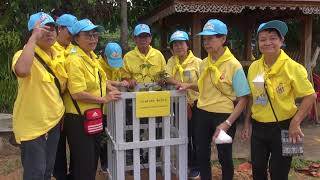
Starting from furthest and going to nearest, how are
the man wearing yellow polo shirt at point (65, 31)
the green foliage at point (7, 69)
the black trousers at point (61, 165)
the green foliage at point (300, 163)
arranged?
the green foliage at point (7, 69), the green foliage at point (300, 163), the black trousers at point (61, 165), the man wearing yellow polo shirt at point (65, 31)

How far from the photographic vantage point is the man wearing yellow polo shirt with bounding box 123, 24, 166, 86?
4574 mm

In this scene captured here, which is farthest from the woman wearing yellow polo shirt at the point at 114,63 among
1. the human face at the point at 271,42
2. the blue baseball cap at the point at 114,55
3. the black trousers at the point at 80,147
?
the human face at the point at 271,42

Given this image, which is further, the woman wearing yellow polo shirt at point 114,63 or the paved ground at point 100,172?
the paved ground at point 100,172

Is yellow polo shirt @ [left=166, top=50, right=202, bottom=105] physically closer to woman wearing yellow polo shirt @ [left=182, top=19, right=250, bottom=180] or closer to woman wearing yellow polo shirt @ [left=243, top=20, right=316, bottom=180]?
woman wearing yellow polo shirt @ [left=182, top=19, right=250, bottom=180]

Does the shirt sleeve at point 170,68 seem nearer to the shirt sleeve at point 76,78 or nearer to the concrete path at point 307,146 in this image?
the shirt sleeve at point 76,78

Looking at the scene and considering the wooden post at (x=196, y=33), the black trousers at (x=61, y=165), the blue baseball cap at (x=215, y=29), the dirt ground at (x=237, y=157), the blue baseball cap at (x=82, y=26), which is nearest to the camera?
the blue baseball cap at (x=82, y=26)

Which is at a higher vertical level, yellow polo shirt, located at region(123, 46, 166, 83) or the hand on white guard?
yellow polo shirt, located at region(123, 46, 166, 83)

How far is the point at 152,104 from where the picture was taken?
12.4 ft

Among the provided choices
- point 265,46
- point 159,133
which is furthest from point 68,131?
point 265,46

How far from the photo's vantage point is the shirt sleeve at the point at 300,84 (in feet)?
9.95

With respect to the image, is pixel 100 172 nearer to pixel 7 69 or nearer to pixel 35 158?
pixel 35 158

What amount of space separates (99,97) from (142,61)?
1243 mm

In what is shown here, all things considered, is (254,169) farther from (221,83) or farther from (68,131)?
(68,131)

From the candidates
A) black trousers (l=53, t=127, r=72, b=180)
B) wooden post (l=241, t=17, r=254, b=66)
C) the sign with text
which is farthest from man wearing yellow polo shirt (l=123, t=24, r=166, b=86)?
wooden post (l=241, t=17, r=254, b=66)
